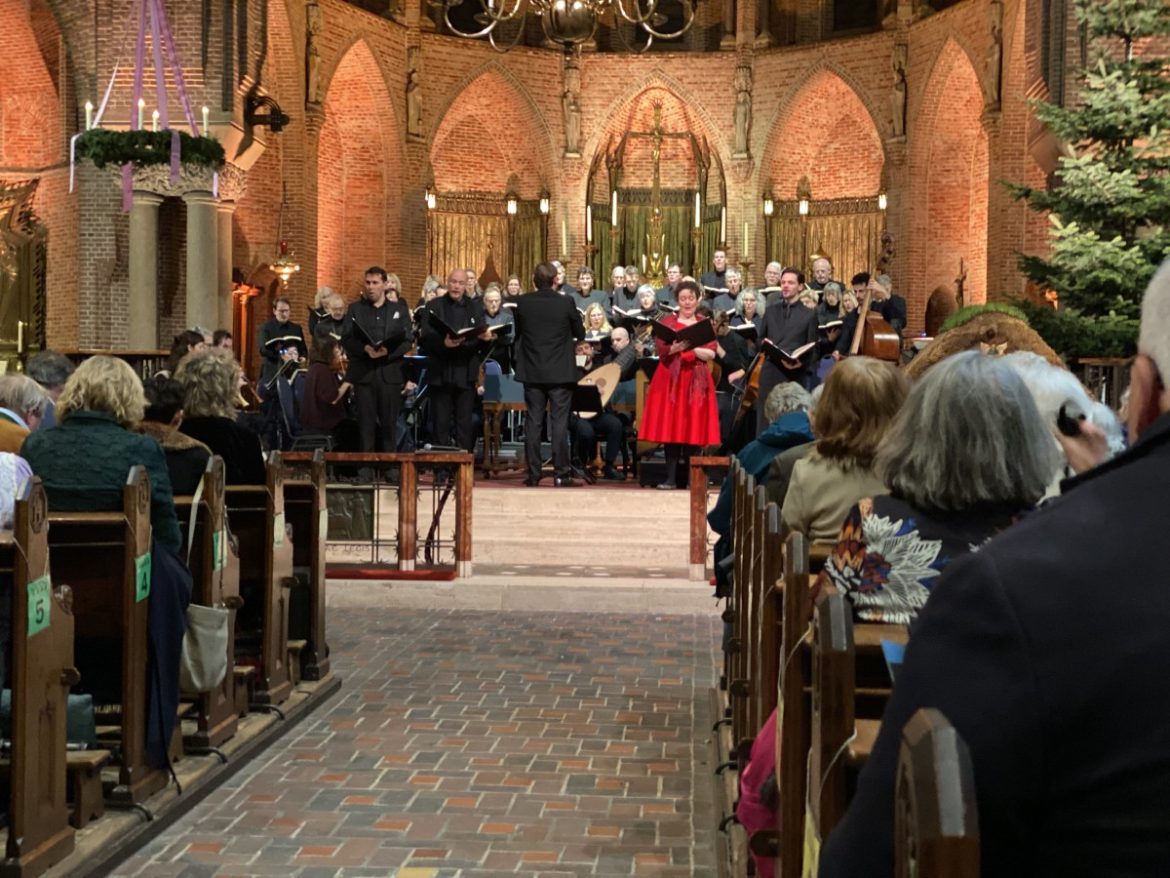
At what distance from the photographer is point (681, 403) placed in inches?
501

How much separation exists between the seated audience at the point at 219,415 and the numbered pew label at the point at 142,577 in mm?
1668

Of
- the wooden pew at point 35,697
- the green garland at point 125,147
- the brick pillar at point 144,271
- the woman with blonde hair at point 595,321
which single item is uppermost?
the green garland at point 125,147

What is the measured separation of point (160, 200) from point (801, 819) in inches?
586

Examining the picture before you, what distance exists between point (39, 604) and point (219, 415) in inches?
100

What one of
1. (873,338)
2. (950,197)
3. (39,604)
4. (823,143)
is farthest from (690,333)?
(823,143)

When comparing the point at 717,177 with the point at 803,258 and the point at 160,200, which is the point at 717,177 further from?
the point at 160,200

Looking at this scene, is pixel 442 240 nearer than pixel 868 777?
No

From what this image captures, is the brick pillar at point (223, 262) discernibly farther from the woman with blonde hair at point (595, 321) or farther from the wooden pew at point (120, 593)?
the wooden pew at point (120, 593)

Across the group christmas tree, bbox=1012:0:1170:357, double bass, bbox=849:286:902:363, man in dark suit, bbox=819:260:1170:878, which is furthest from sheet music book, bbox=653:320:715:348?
man in dark suit, bbox=819:260:1170:878

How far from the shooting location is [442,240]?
2462 centimetres

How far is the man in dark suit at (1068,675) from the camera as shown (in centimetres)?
112

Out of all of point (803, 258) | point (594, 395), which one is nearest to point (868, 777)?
point (594, 395)

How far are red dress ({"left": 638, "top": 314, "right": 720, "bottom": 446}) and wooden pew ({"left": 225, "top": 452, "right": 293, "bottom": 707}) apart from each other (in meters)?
6.31

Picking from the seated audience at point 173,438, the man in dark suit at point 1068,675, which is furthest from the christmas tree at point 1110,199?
the man in dark suit at point 1068,675
